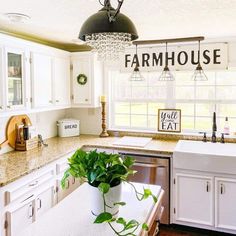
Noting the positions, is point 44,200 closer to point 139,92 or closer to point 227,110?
point 139,92

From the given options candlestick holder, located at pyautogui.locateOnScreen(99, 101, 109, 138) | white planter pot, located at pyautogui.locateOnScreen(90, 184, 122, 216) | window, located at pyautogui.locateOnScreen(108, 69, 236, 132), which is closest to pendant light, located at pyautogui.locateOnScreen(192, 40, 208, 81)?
window, located at pyautogui.locateOnScreen(108, 69, 236, 132)

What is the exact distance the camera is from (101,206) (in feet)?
4.83

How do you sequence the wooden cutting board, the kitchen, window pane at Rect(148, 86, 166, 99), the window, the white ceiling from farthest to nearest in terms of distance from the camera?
window pane at Rect(148, 86, 166, 99)
the window
the wooden cutting board
the kitchen
the white ceiling

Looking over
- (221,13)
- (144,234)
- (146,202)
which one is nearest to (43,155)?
(146,202)

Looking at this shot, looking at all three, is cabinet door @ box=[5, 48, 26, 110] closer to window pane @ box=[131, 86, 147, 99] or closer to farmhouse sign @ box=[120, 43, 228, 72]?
farmhouse sign @ box=[120, 43, 228, 72]

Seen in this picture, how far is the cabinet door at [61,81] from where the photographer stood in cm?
348

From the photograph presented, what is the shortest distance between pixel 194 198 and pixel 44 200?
1.58 m

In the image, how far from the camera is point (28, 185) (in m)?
2.41

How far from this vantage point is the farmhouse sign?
334 centimetres

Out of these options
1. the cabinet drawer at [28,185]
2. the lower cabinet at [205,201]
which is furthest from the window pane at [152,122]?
the cabinet drawer at [28,185]

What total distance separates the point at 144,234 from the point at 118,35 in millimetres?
999

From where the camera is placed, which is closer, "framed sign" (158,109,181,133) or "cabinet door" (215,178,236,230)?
"cabinet door" (215,178,236,230)

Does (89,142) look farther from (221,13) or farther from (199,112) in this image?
(221,13)

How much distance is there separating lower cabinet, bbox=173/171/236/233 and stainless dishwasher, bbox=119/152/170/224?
9 centimetres
